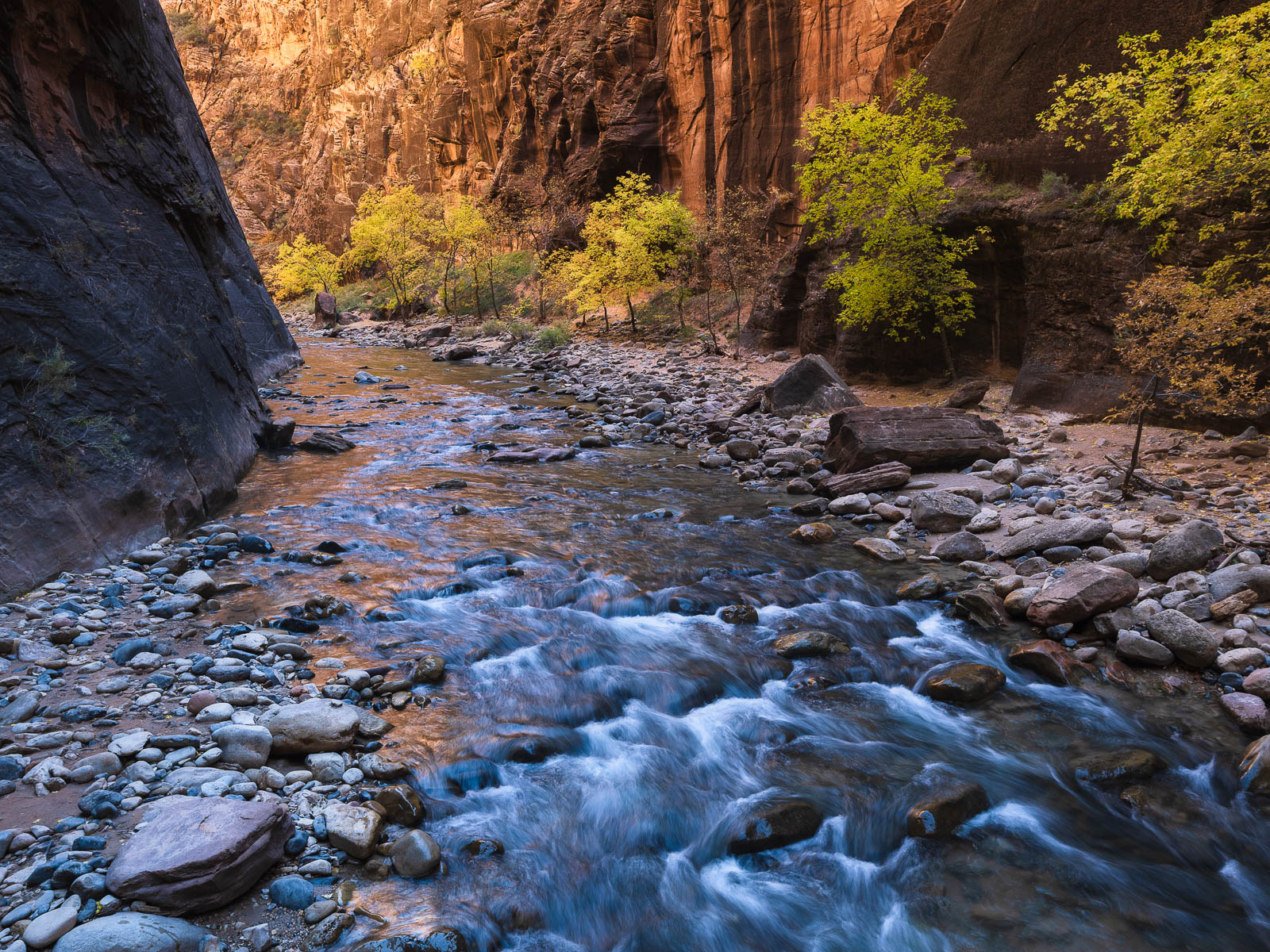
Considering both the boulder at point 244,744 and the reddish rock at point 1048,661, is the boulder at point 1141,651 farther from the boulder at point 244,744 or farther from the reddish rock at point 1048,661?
the boulder at point 244,744

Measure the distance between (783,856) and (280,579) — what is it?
6.00 metres

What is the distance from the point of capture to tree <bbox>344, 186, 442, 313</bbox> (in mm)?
45188

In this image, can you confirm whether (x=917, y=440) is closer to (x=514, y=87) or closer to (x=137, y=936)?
(x=137, y=936)

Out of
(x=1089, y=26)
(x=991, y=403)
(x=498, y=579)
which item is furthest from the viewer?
(x=991, y=403)

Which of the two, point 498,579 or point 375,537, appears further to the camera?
point 375,537

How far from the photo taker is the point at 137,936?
3000 mm

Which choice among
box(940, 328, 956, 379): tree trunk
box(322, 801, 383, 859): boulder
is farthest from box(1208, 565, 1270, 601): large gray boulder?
box(940, 328, 956, 379): tree trunk

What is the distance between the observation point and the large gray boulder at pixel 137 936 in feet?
9.55

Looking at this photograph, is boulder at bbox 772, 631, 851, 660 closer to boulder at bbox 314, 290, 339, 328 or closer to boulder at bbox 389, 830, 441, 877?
boulder at bbox 389, 830, 441, 877

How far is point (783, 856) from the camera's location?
4.52 meters

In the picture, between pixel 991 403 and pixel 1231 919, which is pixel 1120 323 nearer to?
pixel 991 403

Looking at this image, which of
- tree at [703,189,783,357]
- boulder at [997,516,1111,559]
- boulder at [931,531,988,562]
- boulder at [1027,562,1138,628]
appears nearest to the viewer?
boulder at [1027,562,1138,628]

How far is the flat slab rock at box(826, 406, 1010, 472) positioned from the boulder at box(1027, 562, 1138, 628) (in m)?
4.73

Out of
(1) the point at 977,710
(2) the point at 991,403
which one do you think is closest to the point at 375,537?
(1) the point at 977,710
